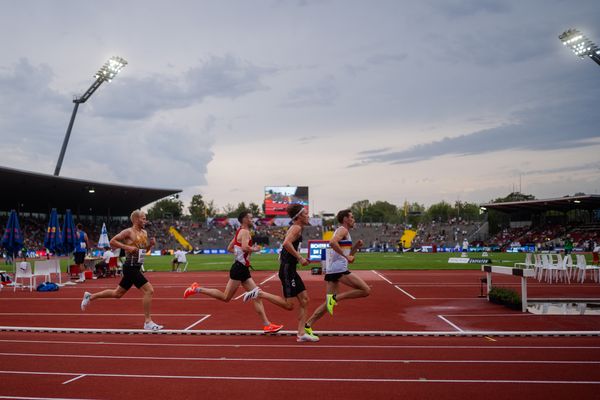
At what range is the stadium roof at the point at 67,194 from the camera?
56.0 m

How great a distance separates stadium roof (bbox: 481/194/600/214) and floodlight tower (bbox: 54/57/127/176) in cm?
5246

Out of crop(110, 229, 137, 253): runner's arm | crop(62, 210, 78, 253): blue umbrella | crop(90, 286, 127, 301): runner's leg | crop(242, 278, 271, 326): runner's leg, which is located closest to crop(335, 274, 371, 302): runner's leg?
crop(242, 278, 271, 326): runner's leg

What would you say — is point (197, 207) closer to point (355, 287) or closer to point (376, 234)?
point (376, 234)

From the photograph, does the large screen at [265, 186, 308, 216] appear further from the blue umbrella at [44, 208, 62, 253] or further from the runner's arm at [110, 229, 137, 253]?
the runner's arm at [110, 229, 137, 253]

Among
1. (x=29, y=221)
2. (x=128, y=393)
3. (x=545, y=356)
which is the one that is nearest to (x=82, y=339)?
(x=128, y=393)

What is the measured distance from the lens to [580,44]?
42406 mm

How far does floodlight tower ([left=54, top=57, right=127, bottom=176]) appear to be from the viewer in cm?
5656

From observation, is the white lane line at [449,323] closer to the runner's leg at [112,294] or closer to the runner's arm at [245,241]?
the runner's arm at [245,241]

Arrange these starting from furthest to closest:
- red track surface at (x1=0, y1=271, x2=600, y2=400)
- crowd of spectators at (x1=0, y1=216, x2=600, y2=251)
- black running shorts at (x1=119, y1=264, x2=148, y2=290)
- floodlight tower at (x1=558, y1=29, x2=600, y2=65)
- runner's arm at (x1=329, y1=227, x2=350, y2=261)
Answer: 1. crowd of spectators at (x1=0, y1=216, x2=600, y2=251)
2. floodlight tower at (x1=558, y1=29, x2=600, y2=65)
3. black running shorts at (x1=119, y1=264, x2=148, y2=290)
4. runner's arm at (x1=329, y1=227, x2=350, y2=261)
5. red track surface at (x1=0, y1=271, x2=600, y2=400)

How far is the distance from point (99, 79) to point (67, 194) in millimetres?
18050

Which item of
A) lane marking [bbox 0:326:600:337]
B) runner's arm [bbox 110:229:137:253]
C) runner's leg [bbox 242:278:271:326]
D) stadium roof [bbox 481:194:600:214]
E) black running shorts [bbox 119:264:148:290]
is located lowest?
lane marking [bbox 0:326:600:337]

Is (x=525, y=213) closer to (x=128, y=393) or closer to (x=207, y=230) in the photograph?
(x=207, y=230)

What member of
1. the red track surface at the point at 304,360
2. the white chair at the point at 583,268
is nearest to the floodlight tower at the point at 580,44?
the white chair at the point at 583,268

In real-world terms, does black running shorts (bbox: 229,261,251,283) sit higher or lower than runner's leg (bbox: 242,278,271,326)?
higher
